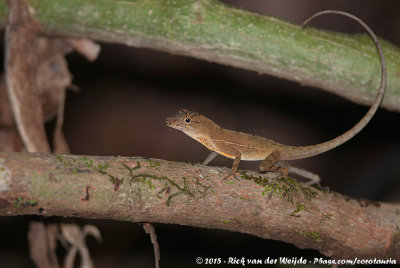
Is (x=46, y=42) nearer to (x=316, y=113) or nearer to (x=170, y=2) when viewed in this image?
(x=170, y=2)

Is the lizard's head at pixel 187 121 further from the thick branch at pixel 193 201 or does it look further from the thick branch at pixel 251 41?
the thick branch at pixel 193 201

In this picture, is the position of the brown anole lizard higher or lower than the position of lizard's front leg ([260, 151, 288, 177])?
higher

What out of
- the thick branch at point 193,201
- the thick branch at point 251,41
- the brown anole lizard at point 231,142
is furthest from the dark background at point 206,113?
the thick branch at point 193,201

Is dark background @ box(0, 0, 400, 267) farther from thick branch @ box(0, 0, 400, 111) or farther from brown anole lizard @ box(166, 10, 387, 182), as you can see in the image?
brown anole lizard @ box(166, 10, 387, 182)

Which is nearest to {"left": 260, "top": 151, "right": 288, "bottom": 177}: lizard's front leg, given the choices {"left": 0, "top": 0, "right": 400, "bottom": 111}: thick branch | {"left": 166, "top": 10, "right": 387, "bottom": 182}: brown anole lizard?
{"left": 166, "top": 10, "right": 387, "bottom": 182}: brown anole lizard

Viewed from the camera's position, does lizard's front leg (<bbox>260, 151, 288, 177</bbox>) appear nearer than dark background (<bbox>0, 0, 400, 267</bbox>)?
Yes

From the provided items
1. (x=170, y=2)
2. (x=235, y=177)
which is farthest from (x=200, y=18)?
(x=235, y=177)
